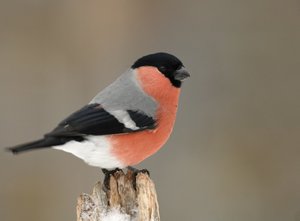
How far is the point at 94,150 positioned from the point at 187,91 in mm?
1702

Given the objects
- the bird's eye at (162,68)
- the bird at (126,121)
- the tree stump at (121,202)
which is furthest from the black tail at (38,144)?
the bird's eye at (162,68)

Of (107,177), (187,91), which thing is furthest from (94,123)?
(187,91)

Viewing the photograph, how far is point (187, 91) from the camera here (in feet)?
12.6

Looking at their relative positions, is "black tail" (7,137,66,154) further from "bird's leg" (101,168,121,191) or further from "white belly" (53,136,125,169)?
"bird's leg" (101,168,121,191)

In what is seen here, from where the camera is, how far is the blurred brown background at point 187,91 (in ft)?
12.4

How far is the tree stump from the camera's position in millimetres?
2045

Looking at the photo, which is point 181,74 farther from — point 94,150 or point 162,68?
point 94,150

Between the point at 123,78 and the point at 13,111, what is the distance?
5.25 feet

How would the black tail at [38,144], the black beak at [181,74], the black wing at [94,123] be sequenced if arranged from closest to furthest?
the black tail at [38,144] < the black wing at [94,123] < the black beak at [181,74]

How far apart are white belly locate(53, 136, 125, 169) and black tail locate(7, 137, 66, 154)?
5 centimetres

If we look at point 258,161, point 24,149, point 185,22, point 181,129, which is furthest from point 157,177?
point 24,149

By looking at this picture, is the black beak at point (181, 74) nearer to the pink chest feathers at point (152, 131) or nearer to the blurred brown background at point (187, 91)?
the pink chest feathers at point (152, 131)

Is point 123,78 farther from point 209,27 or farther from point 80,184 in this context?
point 209,27

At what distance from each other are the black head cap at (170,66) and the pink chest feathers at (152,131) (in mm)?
20
